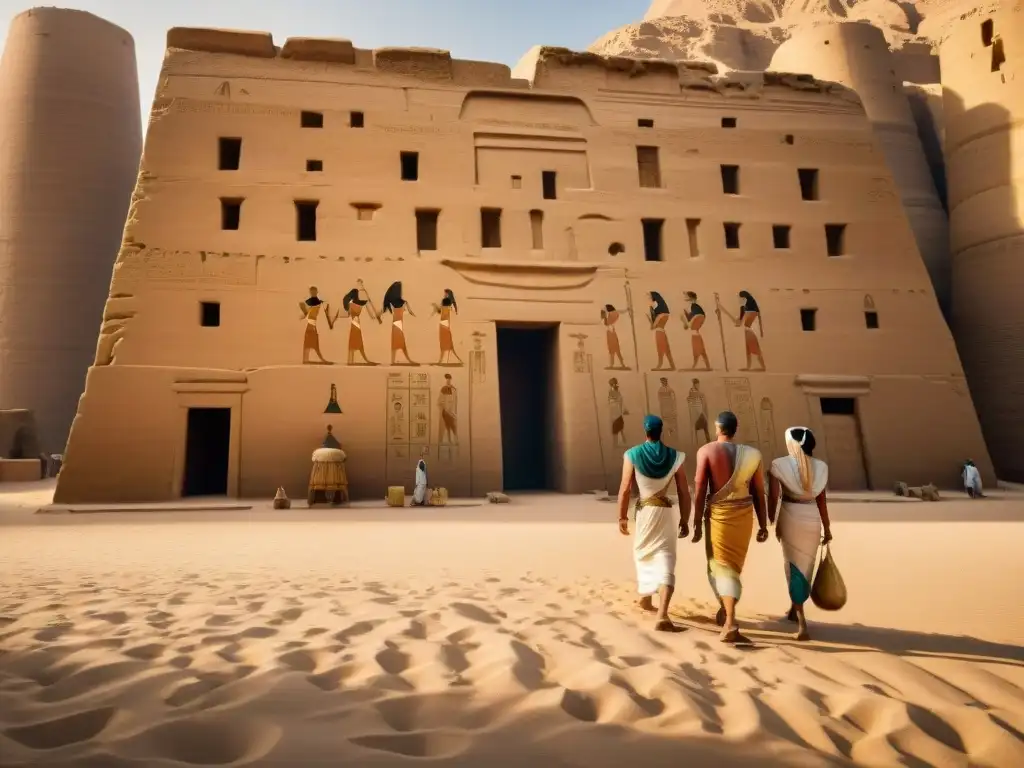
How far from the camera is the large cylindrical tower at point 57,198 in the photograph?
63.9ft

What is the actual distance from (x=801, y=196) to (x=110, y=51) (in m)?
23.4

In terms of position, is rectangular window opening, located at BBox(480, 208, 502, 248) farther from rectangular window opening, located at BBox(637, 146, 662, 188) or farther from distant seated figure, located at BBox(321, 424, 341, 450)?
distant seated figure, located at BBox(321, 424, 341, 450)

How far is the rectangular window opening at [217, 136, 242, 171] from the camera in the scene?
13.8m

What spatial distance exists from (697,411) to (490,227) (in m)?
6.29

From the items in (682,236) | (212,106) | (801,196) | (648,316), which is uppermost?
(212,106)

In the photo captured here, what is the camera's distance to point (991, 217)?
15.5m

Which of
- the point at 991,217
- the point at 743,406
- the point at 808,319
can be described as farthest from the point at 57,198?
the point at 991,217

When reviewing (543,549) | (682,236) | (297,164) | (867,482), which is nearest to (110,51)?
(297,164)

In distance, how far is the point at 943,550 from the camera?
568cm

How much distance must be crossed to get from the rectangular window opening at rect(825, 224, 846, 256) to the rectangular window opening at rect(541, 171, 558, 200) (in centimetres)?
686

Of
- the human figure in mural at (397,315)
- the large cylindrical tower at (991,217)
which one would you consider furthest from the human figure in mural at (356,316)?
the large cylindrical tower at (991,217)

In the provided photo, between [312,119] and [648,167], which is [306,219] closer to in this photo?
[312,119]

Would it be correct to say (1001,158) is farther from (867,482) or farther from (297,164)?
(297,164)

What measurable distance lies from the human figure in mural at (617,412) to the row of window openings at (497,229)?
10.8 ft
